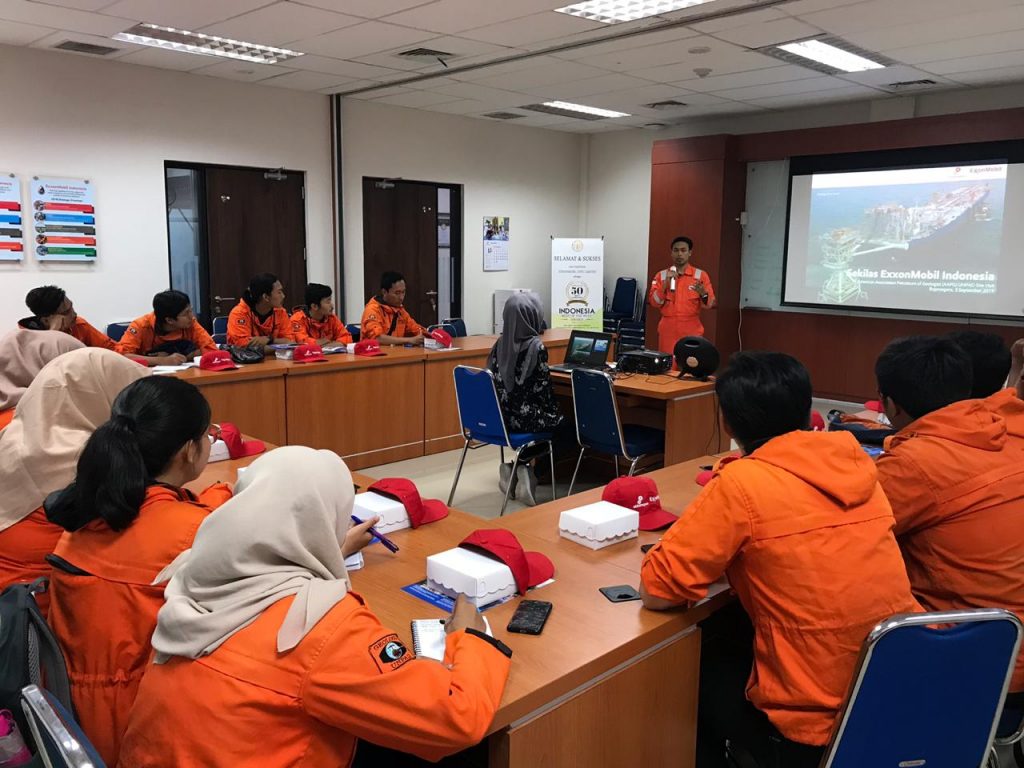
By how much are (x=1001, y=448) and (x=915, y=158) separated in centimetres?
661

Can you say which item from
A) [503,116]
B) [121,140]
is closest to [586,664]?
[121,140]

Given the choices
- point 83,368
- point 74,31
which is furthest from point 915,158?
point 83,368

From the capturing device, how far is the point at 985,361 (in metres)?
2.72

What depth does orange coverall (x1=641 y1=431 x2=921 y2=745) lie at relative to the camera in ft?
5.37

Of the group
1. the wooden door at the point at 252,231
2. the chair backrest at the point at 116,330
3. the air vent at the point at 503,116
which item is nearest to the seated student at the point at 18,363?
the chair backrest at the point at 116,330

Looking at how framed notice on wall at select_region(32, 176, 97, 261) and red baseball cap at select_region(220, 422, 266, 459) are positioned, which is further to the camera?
framed notice on wall at select_region(32, 176, 97, 261)

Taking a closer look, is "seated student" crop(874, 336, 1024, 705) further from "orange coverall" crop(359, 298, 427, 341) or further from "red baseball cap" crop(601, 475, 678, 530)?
"orange coverall" crop(359, 298, 427, 341)

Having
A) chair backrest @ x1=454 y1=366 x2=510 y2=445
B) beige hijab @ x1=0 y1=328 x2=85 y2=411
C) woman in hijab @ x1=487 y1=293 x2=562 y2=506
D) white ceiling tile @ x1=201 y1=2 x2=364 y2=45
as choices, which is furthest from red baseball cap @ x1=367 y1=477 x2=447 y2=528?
white ceiling tile @ x1=201 y1=2 x2=364 y2=45

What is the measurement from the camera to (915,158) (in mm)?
7602

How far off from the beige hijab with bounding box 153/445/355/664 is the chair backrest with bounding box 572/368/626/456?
310 centimetres

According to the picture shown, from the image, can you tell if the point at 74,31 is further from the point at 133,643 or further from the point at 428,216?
the point at 133,643

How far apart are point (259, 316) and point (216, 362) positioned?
1275 mm

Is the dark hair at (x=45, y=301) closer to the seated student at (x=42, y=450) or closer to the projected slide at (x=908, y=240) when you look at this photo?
the seated student at (x=42, y=450)

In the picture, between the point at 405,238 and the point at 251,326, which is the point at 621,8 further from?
the point at 405,238
